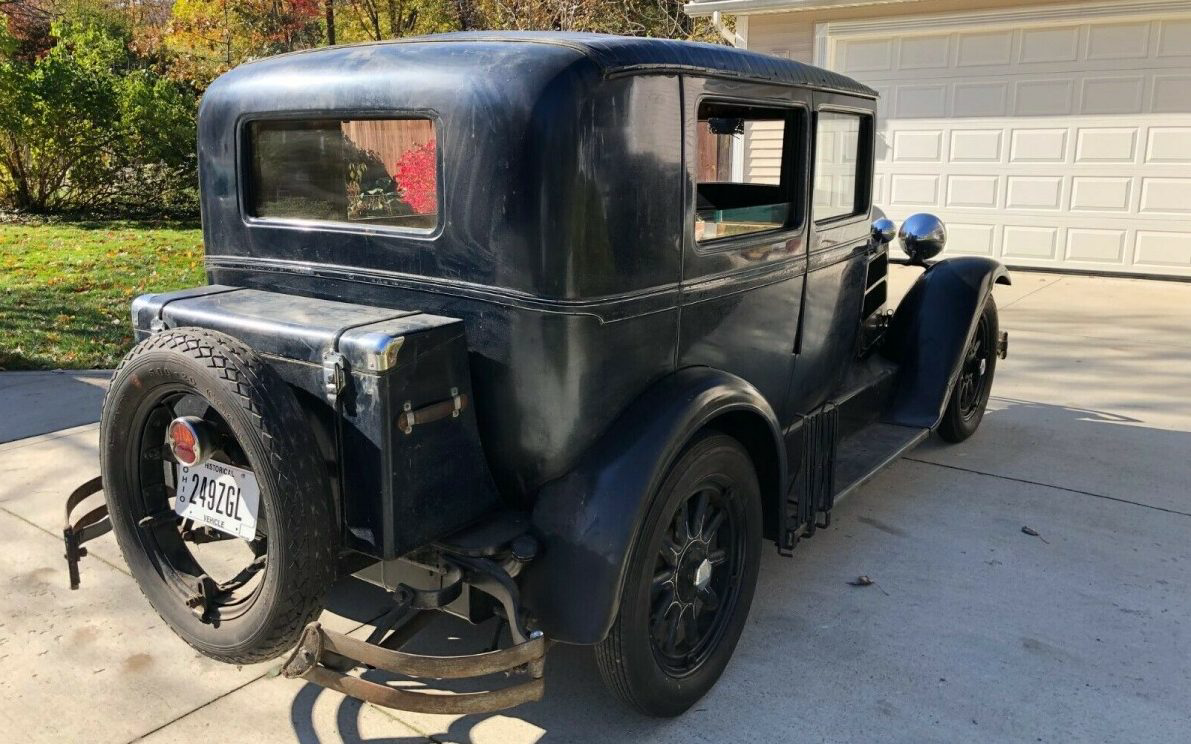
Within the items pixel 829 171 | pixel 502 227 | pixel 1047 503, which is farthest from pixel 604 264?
pixel 1047 503

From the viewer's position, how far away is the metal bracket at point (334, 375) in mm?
2236

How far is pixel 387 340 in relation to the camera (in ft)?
7.18

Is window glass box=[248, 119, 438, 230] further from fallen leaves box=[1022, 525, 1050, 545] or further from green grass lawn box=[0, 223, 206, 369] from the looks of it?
green grass lawn box=[0, 223, 206, 369]

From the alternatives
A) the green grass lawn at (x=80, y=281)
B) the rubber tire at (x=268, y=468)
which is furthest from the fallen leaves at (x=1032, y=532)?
the green grass lawn at (x=80, y=281)

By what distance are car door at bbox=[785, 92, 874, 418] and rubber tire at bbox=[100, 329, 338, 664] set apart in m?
1.89

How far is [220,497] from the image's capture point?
243cm

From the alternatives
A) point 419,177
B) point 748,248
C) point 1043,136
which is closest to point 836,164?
point 748,248

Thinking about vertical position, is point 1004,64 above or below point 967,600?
above

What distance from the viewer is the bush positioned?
1277 cm

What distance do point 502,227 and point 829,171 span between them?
1.76 m

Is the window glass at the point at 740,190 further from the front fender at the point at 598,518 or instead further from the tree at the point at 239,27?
the tree at the point at 239,27

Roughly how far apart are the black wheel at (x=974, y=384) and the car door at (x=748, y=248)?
176 centimetres

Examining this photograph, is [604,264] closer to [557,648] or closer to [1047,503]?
[557,648]

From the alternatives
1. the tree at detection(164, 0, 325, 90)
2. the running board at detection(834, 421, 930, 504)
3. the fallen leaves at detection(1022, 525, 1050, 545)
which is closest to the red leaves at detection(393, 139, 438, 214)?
the running board at detection(834, 421, 930, 504)
